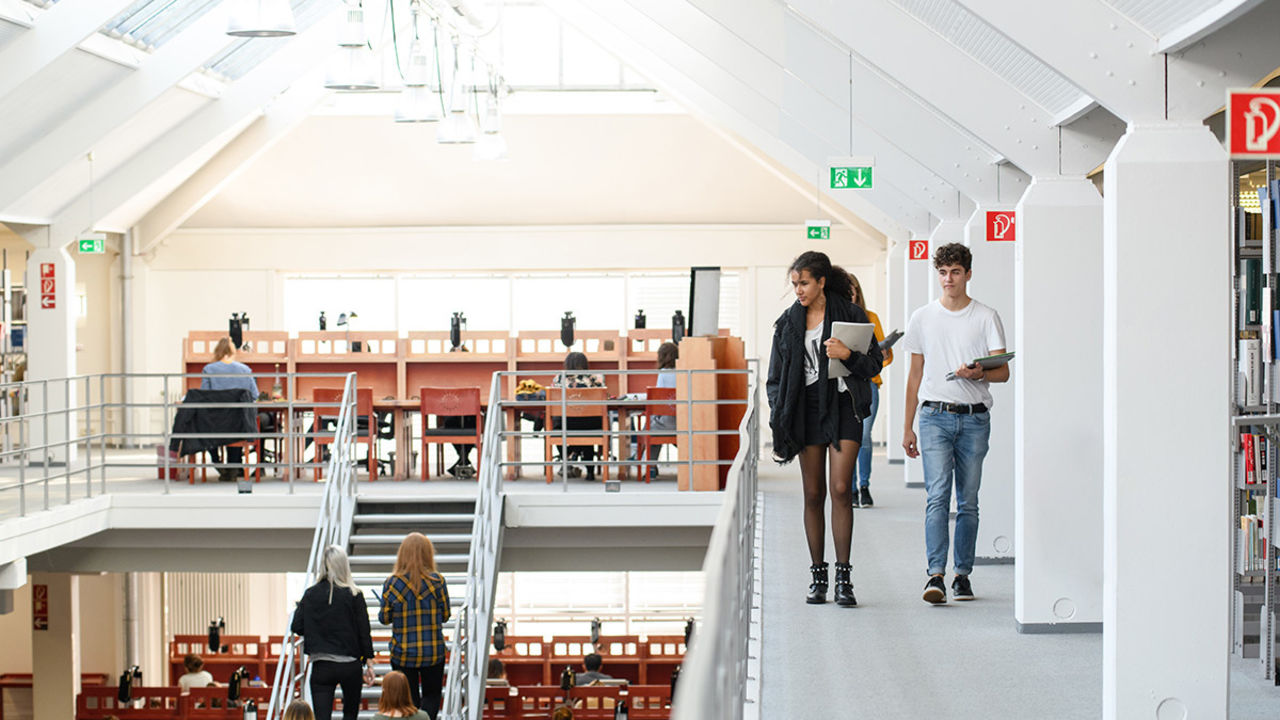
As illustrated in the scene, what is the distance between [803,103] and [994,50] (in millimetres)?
3832

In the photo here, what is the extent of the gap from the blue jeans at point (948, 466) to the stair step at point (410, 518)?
181 inches

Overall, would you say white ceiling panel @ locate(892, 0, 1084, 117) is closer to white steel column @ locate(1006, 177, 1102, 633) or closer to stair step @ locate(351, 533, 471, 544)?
white steel column @ locate(1006, 177, 1102, 633)

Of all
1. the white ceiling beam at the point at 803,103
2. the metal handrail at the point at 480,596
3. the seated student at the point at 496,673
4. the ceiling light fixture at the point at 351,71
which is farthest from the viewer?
the seated student at the point at 496,673

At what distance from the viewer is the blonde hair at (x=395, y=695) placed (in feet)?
20.8

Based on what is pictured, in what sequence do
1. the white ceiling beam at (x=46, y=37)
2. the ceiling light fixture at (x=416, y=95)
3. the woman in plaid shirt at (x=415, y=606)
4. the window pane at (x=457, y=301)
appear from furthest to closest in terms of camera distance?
the window pane at (x=457, y=301) < the white ceiling beam at (x=46, y=37) < the ceiling light fixture at (x=416, y=95) < the woman in plaid shirt at (x=415, y=606)

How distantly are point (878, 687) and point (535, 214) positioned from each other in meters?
12.2

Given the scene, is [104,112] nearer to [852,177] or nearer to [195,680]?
[195,680]

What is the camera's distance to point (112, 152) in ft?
41.7

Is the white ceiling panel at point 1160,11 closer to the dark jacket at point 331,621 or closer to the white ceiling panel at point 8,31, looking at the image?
the dark jacket at point 331,621

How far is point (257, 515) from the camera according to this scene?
941cm

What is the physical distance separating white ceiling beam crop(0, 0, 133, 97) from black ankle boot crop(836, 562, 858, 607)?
6.85 m

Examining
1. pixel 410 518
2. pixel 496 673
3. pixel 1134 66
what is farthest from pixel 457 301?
pixel 1134 66

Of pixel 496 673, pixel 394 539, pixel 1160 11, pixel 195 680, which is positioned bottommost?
A: pixel 195 680

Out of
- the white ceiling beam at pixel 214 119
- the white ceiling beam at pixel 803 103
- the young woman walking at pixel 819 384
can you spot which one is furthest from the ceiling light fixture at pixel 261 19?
the white ceiling beam at pixel 214 119
